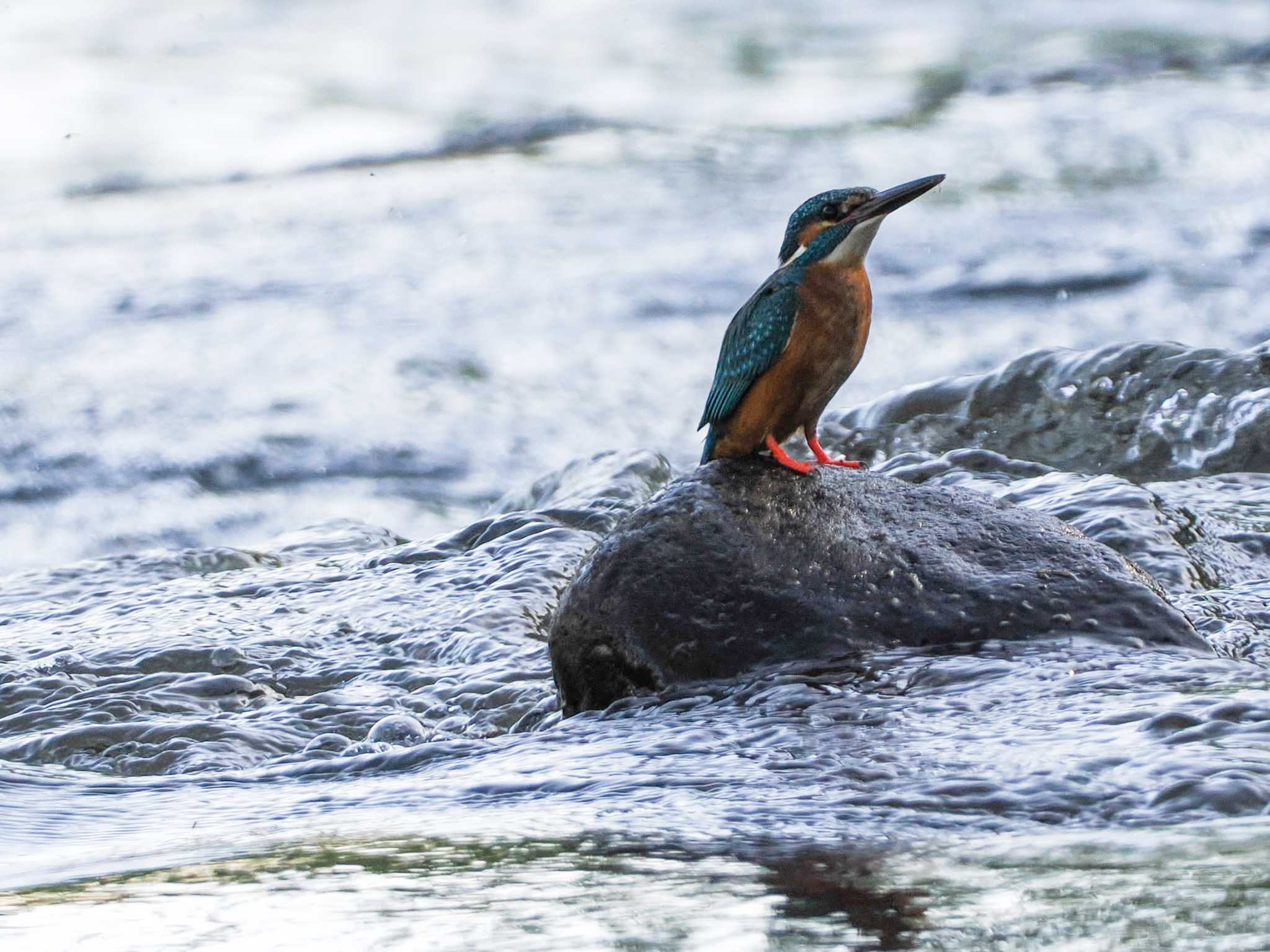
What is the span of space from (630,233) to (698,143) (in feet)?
7.39

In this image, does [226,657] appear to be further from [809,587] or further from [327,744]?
[809,587]

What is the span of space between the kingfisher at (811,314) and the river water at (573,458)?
0.72 meters

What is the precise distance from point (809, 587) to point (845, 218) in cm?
89

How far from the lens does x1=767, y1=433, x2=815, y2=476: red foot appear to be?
4.23 meters

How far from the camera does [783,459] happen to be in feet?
13.8

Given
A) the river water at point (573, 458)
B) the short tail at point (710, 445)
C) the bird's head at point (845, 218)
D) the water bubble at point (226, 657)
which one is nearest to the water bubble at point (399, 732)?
the river water at point (573, 458)

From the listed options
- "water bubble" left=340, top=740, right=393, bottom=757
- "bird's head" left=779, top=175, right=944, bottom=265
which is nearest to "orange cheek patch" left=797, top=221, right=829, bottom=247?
"bird's head" left=779, top=175, right=944, bottom=265

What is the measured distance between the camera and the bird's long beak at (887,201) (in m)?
4.00

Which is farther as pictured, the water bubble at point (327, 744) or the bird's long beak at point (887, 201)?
the water bubble at point (327, 744)

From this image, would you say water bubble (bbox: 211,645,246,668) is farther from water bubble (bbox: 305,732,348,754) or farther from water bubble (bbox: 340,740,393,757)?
water bubble (bbox: 340,740,393,757)

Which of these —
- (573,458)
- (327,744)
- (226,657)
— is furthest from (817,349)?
(573,458)

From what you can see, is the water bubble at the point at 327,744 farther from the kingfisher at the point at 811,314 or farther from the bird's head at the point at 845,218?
the bird's head at the point at 845,218

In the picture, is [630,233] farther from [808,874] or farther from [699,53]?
[808,874]

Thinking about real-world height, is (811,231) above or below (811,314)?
above
